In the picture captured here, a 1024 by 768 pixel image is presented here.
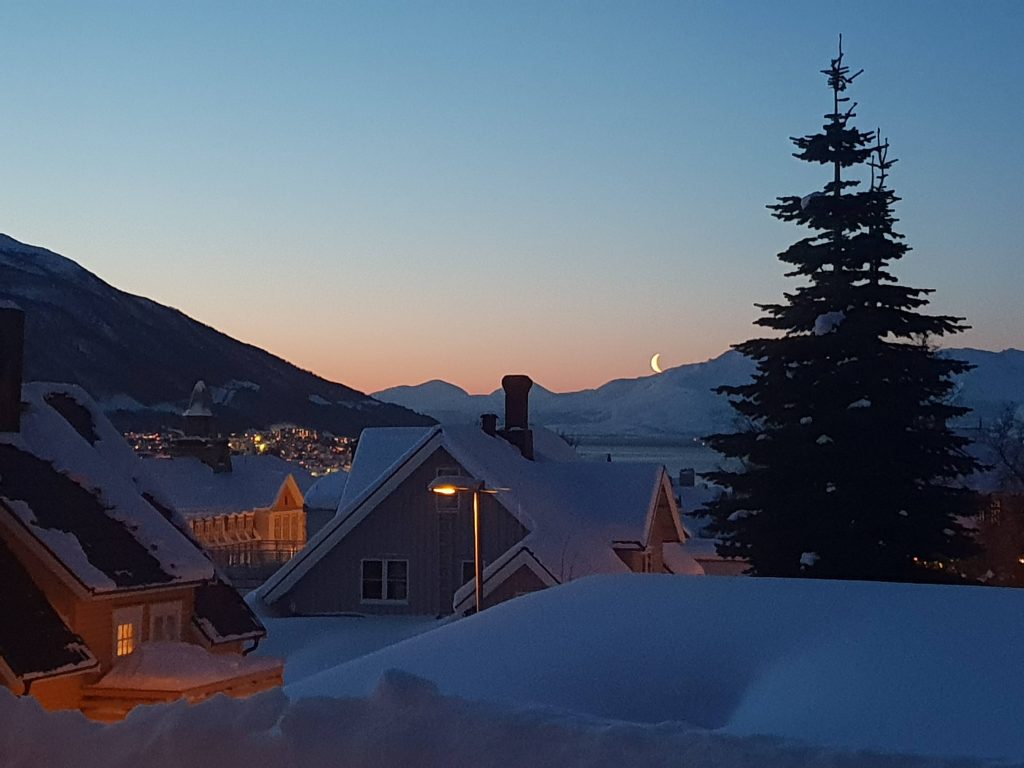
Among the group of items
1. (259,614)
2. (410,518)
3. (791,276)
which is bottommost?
(259,614)

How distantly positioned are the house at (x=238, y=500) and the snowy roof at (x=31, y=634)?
36.6 meters

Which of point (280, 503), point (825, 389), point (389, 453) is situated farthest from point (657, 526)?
point (280, 503)

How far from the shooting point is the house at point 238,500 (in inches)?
2350

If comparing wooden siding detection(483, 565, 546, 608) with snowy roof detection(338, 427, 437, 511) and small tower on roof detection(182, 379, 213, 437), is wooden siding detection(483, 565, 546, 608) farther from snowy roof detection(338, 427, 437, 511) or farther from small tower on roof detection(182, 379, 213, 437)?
small tower on roof detection(182, 379, 213, 437)

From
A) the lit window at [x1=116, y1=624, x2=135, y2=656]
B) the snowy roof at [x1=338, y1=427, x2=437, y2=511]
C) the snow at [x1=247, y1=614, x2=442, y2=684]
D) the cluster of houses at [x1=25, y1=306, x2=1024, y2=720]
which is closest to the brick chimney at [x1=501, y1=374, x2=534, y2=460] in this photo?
the cluster of houses at [x1=25, y1=306, x2=1024, y2=720]

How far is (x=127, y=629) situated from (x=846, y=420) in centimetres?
1444

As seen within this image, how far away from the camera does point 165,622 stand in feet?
60.8

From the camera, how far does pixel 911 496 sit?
84.1 ft

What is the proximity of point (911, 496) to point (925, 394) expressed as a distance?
2091 millimetres

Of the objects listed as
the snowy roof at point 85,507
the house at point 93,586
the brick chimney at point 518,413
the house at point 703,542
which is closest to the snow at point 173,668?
the house at point 93,586

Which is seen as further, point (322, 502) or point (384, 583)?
point (322, 502)

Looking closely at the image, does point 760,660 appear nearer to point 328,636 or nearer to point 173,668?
point 173,668

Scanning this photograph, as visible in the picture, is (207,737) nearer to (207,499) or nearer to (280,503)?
(207,499)

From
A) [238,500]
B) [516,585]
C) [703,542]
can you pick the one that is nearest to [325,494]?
[238,500]
